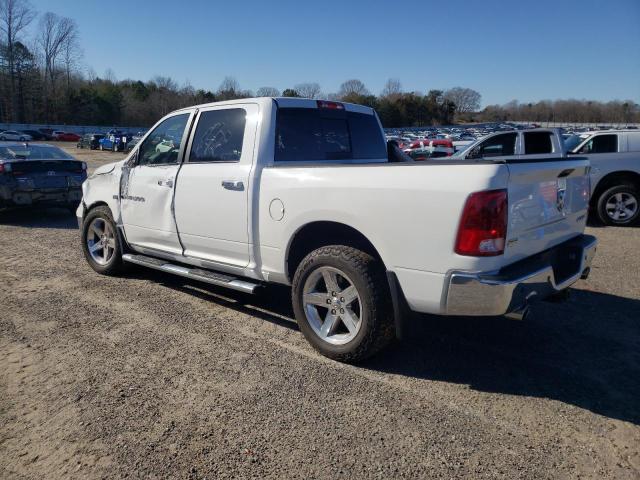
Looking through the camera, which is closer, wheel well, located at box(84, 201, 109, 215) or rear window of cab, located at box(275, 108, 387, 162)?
rear window of cab, located at box(275, 108, 387, 162)

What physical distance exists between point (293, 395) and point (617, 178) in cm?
892

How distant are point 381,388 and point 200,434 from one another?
1.20 meters

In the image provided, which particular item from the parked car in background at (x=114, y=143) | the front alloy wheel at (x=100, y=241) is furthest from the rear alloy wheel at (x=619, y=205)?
the parked car in background at (x=114, y=143)

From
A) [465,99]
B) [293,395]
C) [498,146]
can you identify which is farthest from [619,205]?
[465,99]

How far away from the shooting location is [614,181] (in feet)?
30.8

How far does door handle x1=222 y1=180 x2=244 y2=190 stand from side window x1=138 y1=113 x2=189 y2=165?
0.95m

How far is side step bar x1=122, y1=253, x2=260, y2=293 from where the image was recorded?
4.11 metres

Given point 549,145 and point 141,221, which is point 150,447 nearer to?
point 141,221

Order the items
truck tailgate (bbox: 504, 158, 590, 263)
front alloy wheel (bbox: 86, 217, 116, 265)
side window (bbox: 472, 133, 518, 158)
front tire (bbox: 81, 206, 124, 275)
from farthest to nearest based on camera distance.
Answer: side window (bbox: 472, 133, 518, 158), front alloy wheel (bbox: 86, 217, 116, 265), front tire (bbox: 81, 206, 124, 275), truck tailgate (bbox: 504, 158, 590, 263)

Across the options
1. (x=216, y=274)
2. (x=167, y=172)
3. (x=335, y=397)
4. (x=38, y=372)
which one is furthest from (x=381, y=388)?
(x=167, y=172)

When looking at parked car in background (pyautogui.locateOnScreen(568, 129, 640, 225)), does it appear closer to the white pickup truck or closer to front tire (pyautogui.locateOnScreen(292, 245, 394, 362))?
the white pickup truck

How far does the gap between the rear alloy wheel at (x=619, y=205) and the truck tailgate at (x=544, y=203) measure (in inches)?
253

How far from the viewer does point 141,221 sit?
5.16m

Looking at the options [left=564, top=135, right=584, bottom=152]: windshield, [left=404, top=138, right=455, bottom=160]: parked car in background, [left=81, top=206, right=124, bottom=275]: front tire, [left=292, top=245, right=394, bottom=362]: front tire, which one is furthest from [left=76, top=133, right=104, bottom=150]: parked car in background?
[left=292, top=245, right=394, bottom=362]: front tire
